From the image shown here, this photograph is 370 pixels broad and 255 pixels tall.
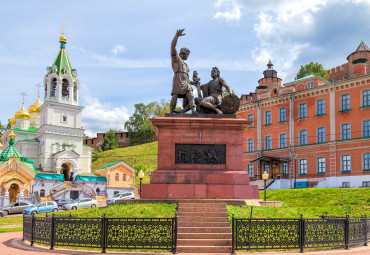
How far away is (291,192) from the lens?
34.3 metres

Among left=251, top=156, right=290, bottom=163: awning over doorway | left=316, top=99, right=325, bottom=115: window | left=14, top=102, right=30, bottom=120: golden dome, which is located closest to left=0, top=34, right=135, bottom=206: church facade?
left=14, top=102, right=30, bottom=120: golden dome

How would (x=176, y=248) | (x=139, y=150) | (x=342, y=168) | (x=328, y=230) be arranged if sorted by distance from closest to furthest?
(x=176, y=248), (x=328, y=230), (x=342, y=168), (x=139, y=150)

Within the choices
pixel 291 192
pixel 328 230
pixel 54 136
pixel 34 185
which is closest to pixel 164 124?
pixel 328 230

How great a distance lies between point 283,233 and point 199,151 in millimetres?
5680

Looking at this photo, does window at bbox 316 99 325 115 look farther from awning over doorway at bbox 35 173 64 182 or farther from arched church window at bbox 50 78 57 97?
arched church window at bbox 50 78 57 97

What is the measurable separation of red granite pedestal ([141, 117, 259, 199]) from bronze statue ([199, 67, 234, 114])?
931 millimetres

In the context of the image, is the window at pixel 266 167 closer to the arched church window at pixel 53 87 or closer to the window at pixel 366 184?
the window at pixel 366 184

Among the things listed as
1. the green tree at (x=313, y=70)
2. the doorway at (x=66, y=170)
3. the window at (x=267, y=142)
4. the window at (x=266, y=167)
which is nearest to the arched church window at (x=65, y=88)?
the doorway at (x=66, y=170)

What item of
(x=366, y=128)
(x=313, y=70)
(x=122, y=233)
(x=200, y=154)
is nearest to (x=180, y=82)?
(x=200, y=154)

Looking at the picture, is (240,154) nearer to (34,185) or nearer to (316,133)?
(316,133)

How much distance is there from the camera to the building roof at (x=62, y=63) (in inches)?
2623

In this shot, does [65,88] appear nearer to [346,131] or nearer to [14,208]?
[14,208]

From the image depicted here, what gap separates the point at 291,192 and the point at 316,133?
41.6ft

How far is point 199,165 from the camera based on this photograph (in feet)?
53.3
